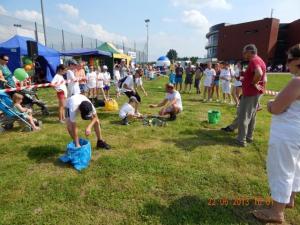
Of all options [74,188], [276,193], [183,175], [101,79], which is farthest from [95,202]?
[101,79]

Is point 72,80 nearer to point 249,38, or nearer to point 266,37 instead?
point 266,37

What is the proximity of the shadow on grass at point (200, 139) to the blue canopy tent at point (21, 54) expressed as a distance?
13.3m

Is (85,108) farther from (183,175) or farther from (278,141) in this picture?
(278,141)

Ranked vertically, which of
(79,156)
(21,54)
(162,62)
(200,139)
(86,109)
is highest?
(21,54)

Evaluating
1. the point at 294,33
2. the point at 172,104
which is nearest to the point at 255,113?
the point at 172,104

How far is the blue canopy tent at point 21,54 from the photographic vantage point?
15281 millimetres

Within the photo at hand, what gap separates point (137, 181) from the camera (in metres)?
3.79

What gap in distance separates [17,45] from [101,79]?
798 cm

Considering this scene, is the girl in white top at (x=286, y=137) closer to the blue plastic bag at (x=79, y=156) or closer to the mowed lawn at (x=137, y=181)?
the mowed lawn at (x=137, y=181)

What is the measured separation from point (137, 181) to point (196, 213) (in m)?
1.06

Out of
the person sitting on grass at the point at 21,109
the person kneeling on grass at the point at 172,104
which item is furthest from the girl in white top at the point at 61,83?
the person kneeling on grass at the point at 172,104

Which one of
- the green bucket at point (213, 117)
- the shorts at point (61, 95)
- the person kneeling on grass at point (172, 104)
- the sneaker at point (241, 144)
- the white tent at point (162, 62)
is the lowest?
the sneaker at point (241, 144)

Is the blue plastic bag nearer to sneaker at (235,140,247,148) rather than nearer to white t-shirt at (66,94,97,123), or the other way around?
white t-shirt at (66,94,97,123)

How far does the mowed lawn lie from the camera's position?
3.04 meters
